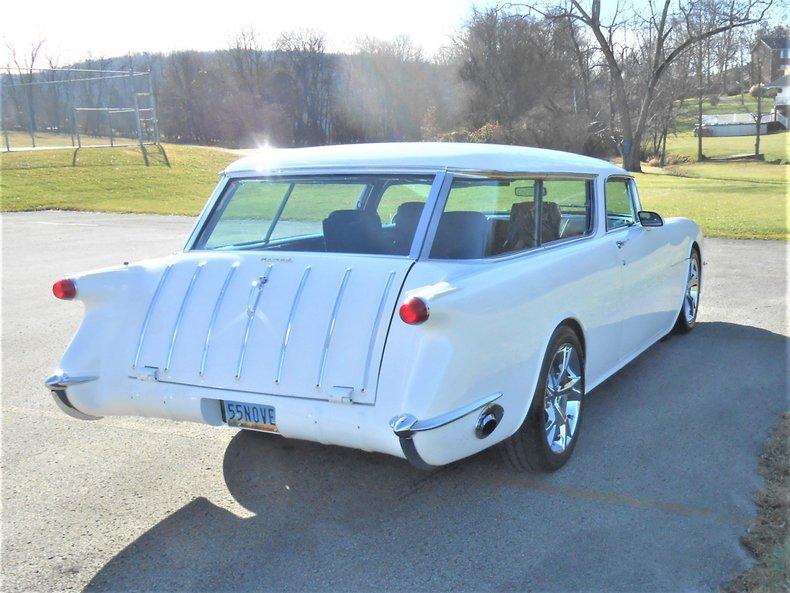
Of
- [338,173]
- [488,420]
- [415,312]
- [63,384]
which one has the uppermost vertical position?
[338,173]

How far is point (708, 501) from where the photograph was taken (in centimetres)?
377

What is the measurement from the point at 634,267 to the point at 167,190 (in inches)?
941

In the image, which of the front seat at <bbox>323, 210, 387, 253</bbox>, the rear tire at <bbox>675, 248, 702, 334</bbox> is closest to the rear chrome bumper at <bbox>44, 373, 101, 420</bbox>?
the front seat at <bbox>323, 210, 387, 253</bbox>

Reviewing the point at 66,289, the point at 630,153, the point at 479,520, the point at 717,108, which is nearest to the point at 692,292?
the point at 479,520

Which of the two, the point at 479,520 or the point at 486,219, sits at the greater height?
the point at 486,219

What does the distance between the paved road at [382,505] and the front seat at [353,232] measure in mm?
1182

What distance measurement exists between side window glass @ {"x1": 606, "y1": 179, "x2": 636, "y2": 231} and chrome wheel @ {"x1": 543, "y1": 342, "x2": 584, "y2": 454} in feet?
4.58

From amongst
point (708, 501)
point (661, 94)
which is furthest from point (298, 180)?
point (661, 94)

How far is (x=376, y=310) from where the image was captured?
138 inches

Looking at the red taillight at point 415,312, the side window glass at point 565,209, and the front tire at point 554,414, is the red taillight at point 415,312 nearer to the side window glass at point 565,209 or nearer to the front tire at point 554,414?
the front tire at point 554,414

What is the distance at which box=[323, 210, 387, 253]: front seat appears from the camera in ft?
13.4

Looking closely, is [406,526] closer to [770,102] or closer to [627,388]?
[627,388]

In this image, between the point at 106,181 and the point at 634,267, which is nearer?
the point at 634,267

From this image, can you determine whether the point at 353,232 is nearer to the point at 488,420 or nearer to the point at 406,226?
the point at 406,226
